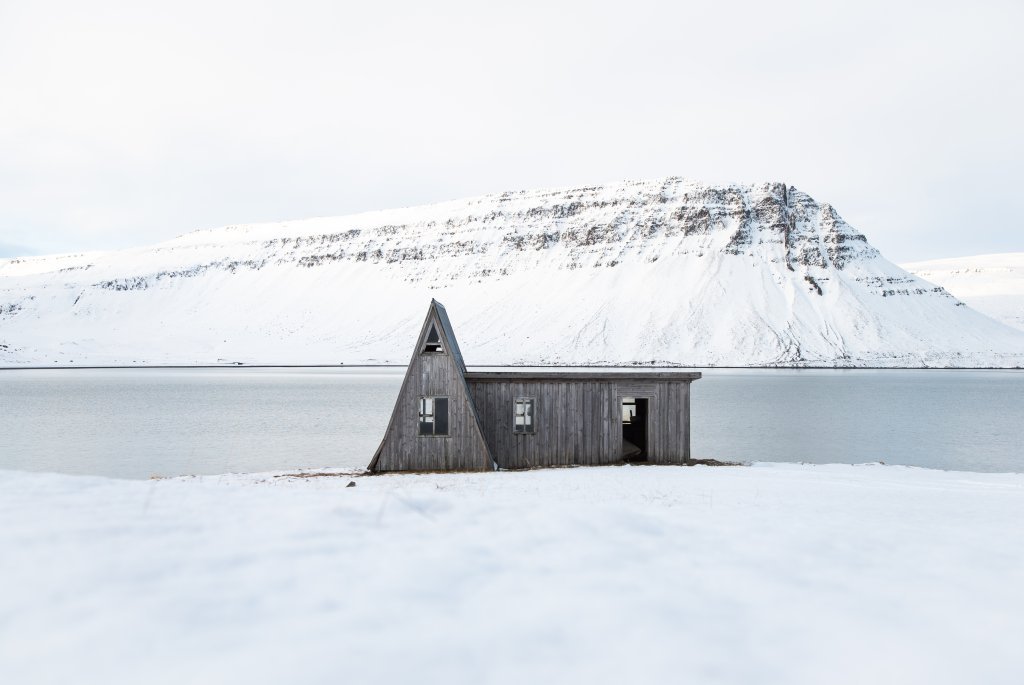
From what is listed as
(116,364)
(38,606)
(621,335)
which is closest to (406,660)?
(38,606)

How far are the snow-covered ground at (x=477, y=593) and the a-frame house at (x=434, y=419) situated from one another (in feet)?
42.8

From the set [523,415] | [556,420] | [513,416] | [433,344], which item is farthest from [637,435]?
[433,344]

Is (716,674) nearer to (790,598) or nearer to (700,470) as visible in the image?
(790,598)

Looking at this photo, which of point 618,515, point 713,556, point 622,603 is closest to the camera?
point 622,603

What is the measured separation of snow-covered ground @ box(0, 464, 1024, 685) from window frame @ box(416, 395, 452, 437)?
13094 mm

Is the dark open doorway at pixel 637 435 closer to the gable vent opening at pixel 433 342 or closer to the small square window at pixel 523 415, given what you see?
the small square window at pixel 523 415

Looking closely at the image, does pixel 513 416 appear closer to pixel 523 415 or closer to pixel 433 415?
pixel 523 415

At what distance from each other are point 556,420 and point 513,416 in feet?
5.00

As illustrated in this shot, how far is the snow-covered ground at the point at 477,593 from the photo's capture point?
4.72 metres

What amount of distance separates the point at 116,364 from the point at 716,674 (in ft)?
567

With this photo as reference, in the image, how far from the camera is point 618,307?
153875 millimetres

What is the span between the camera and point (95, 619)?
509cm

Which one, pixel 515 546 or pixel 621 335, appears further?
pixel 621 335

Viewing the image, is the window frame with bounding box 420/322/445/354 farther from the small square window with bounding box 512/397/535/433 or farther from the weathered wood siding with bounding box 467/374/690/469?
the small square window with bounding box 512/397/535/433
